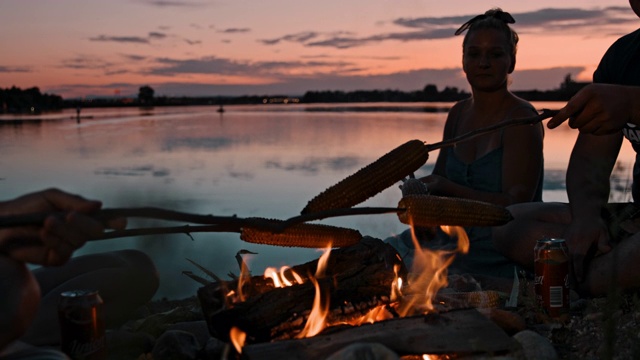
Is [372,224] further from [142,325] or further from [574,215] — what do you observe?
[142,325]

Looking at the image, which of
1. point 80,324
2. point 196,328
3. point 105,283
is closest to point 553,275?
point 196,328

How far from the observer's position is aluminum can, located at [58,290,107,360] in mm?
3145

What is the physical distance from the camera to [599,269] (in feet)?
14.6

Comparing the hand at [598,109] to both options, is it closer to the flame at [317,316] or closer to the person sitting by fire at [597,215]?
the person sitting by fire at [597,215]

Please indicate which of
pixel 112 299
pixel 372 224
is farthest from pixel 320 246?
pixel 372 224

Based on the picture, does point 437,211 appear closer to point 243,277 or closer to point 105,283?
point 243,277

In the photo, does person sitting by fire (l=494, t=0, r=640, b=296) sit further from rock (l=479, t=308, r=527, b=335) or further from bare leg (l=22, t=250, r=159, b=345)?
bare leg (l=22, t=250, r=159, b=345)

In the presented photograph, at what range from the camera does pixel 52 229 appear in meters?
2.25

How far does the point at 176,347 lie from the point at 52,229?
125 centimetres

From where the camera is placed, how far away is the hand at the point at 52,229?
2254 millimetres

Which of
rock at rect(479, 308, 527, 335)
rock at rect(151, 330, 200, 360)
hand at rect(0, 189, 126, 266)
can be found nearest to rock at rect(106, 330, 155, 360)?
rock at rect(151, 330, 200, 360)

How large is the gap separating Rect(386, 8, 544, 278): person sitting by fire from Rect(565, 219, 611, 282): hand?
1.12m

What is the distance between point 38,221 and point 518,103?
4.81 m

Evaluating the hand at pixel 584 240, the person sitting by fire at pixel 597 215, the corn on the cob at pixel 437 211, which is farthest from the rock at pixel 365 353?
the hand at pixel 584 240
